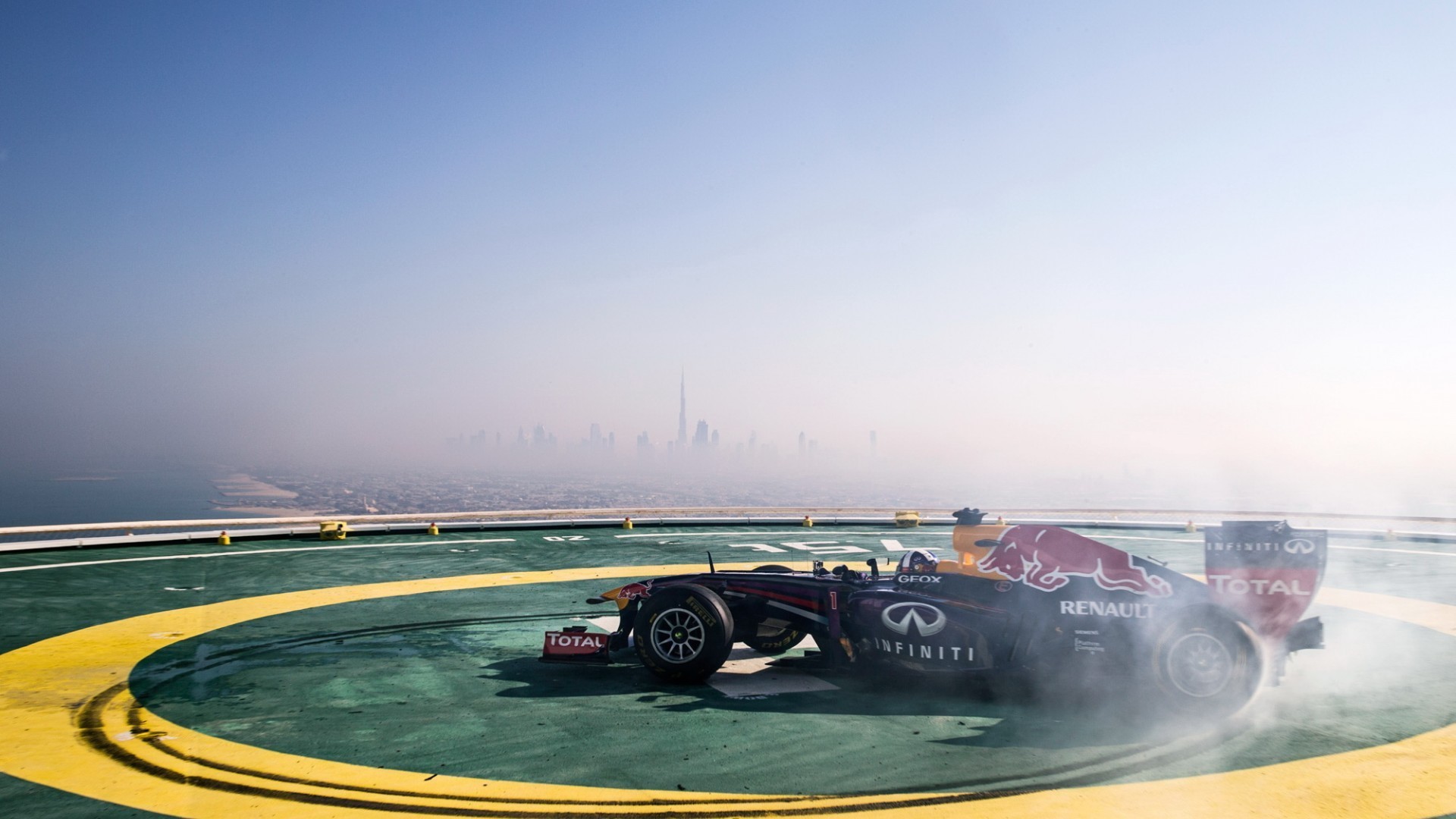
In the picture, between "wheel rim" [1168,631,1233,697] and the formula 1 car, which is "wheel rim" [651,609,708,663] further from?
"wheel rim" [1168,631,1233,697]

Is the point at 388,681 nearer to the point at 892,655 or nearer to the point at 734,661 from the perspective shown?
the point at 734,661

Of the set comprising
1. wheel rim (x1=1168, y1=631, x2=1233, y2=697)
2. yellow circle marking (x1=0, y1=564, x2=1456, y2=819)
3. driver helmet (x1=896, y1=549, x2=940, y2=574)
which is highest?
driver helmet (x1=896, y1=549, x2=940, y2=574)

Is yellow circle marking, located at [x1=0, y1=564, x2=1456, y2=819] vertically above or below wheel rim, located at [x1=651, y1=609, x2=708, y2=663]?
below

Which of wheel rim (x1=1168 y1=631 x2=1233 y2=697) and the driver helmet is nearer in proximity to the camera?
wheel rim (x1=1168 y1=631 x2=1233 y2=697)

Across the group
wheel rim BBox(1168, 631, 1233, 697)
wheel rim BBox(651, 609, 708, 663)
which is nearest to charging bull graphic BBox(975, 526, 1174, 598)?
wheel rim BBox(1168, 631, 1233, 697)

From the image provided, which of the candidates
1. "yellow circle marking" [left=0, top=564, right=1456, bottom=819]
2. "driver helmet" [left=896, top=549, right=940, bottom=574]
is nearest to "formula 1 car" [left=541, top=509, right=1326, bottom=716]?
"driver helmet" [left=896, top=549, right=940, bottom=574]

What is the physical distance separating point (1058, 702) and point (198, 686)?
868cm

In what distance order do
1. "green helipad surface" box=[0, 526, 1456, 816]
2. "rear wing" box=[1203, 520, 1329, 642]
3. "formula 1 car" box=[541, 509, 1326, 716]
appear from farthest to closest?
"rear wing" box=[1203, 520, 1329, 642]
"formula 1 car" box=[541, 509, 1326, 716]
"green helipad surface" box=[0, 526, 1456, 816]

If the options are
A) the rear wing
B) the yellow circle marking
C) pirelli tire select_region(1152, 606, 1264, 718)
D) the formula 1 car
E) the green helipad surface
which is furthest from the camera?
the rear wing

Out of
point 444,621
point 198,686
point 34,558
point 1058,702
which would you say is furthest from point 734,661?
point 34,558

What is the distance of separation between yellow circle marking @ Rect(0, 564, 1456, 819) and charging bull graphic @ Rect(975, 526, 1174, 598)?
2.16 meters

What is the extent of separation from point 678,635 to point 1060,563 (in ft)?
13.1

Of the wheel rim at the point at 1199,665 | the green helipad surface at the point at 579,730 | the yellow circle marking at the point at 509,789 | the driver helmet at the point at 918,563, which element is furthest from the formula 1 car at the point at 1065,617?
the yellow circle marking at the point at 509,789

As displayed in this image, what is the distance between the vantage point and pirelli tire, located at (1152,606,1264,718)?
851 centimetres
